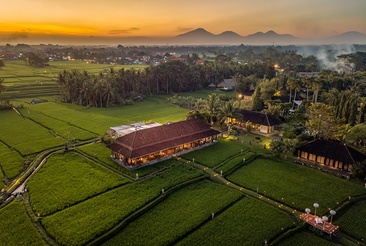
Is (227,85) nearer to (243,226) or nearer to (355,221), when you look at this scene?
(355,221)

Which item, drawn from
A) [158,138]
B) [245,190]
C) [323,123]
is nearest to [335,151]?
[323,123]

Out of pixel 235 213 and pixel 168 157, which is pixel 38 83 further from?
pixel 235 213

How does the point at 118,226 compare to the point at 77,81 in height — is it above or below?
below

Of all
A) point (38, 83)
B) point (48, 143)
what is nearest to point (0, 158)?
point (48, 143)

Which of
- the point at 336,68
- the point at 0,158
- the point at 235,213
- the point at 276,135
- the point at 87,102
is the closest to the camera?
the point at 235,213

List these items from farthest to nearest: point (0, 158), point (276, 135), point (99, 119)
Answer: point (99, 119) < point (276, 135) < point (0, 158)

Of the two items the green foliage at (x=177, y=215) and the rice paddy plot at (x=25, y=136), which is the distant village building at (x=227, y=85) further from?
the green foliage at (x=177, y=215)

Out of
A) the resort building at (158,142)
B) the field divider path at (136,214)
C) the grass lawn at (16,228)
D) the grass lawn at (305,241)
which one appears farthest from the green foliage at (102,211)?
the grass lawn at (305,241)
